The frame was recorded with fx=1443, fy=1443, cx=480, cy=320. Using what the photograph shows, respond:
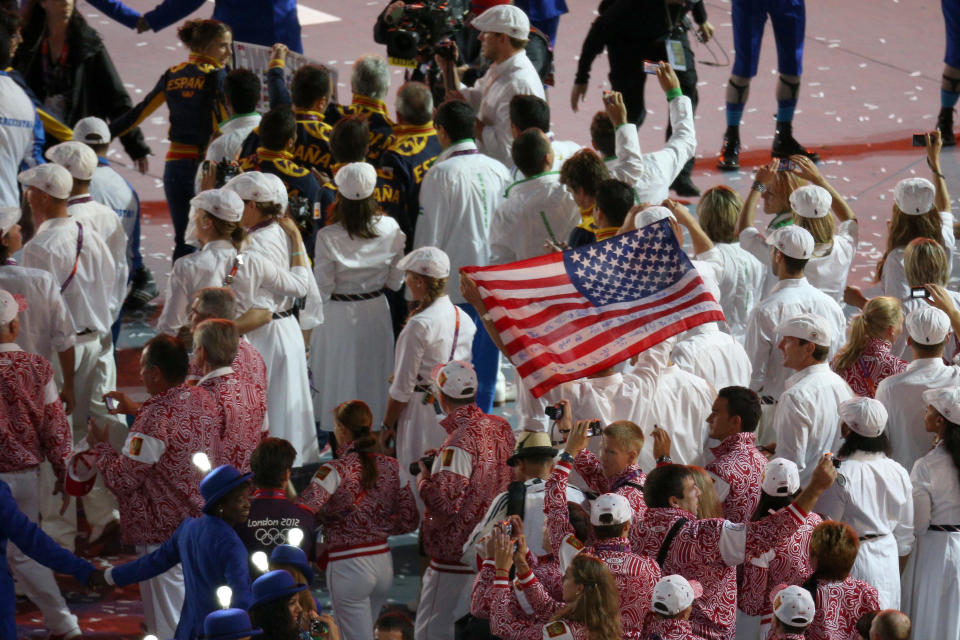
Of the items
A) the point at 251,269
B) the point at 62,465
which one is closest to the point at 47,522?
the point at 62,465

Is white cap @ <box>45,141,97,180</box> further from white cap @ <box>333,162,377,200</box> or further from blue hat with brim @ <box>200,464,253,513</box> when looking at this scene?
blue hat with brim @ <box>200,464,253,513</box>

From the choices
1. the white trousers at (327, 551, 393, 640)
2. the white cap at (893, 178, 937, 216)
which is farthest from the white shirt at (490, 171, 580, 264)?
the white trousers at (327, 551, 393, 640)

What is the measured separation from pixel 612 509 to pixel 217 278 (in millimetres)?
2955

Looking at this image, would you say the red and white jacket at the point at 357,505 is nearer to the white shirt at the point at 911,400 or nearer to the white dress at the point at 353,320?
the white dress at the point at 353,320

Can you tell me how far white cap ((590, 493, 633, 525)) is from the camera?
18.0 feet

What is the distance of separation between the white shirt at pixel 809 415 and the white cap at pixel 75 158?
4253mm

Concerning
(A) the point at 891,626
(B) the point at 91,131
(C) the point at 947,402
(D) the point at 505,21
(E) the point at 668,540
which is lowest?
(A) the point at 891,626

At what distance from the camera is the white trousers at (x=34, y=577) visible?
6844 mm

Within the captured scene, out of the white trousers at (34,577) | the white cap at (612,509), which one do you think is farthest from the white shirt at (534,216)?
the white cap at (612,509)

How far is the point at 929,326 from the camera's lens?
6.85 m

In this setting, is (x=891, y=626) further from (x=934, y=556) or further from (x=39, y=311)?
(x=39, y=311)

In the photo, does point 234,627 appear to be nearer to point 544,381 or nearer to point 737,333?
point 544,381

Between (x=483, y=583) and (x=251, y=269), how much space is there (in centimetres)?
259

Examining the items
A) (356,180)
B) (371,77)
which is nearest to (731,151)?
(371,77)
